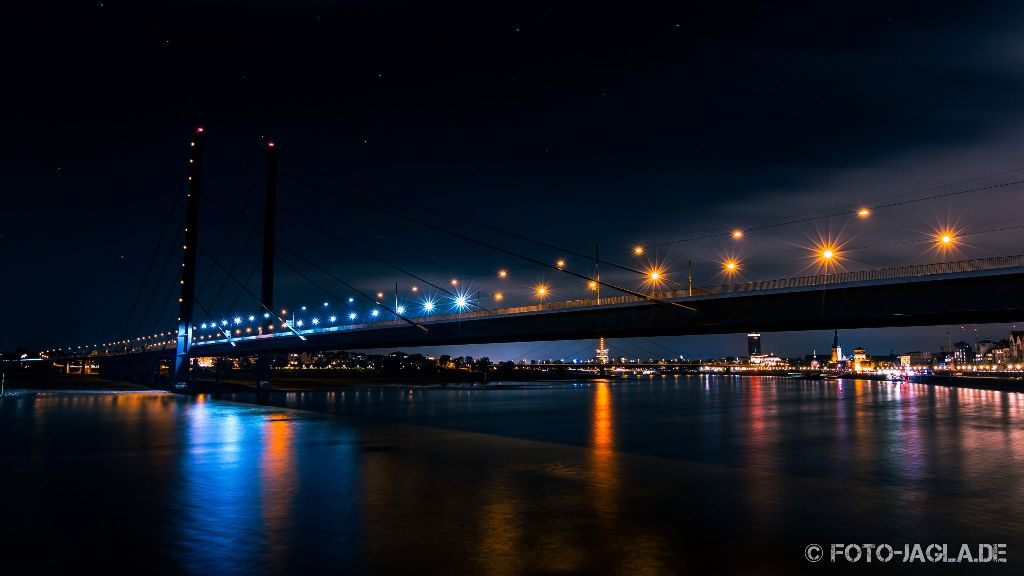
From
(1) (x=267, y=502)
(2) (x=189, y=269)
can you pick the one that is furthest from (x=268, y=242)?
(1) (x=267, y=502)

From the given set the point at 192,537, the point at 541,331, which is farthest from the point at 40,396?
the point at 192,537

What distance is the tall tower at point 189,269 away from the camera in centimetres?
9325

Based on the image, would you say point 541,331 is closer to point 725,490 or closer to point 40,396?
point 725,490

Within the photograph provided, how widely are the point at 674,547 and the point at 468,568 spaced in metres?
4.35

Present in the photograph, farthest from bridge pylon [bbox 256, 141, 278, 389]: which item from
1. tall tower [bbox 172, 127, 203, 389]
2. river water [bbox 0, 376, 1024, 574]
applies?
river water [bbox 0, 376, 1024, 574]

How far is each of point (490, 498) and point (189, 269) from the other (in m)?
Answer: 86.4

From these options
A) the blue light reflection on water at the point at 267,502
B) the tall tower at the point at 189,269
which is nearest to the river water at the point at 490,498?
the blue light reflection on water at the point at 267,502

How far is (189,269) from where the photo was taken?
97.1 metres

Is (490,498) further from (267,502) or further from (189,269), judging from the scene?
(189,269)

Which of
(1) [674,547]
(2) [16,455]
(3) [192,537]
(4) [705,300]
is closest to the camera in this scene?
(1) [674,547]

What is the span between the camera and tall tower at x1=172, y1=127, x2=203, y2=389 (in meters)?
93.2

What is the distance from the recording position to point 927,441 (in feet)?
128

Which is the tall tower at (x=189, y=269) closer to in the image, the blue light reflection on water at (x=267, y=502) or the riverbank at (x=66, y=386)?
the riverbank at (x=66, y=386)

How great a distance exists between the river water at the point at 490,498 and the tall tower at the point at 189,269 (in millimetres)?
50704
